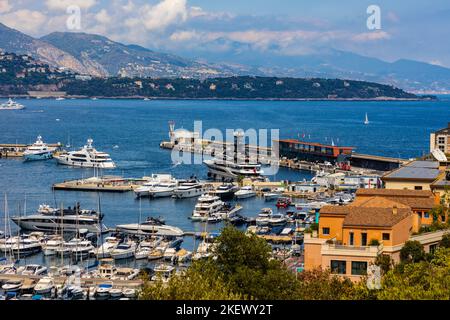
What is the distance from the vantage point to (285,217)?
23328 millimetres

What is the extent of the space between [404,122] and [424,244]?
72792 millimetres

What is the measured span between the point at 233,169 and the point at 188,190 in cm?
545

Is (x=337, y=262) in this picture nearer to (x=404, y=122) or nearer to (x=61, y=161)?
(x=61, y=161)

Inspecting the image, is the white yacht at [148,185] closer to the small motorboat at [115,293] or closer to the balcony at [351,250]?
the small motorboat at [115,293]

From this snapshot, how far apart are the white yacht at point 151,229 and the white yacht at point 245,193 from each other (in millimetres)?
6825

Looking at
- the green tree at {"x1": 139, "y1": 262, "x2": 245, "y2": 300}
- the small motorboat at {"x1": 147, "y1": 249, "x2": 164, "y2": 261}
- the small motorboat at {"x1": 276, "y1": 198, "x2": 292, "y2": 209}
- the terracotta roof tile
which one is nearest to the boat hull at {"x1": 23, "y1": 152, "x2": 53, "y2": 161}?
the small motorboat at {"x1": 276, "y1": 198, "x2": 292, "y2": 209}

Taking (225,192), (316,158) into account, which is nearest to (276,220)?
(225,192)

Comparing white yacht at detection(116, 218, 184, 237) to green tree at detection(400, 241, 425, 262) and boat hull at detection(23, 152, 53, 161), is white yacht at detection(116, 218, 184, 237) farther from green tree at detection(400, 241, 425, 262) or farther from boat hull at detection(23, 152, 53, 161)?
boat hull at detection(23, 152, 53, 161)

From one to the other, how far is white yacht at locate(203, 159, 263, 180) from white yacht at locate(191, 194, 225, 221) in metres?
8.16

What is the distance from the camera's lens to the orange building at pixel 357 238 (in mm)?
10297

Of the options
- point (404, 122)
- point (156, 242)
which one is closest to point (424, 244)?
point (156, 242)

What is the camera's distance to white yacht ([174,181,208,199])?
28.8 meters

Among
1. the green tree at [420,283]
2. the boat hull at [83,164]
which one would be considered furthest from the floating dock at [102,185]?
the green tree at [420,283]
